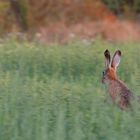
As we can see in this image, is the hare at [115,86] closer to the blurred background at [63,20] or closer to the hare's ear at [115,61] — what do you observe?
the hare's ear at [115,61]

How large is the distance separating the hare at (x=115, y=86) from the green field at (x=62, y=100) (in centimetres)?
10

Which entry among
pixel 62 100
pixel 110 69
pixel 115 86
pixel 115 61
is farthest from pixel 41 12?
pixel 62 100

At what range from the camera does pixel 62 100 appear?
6891 mm

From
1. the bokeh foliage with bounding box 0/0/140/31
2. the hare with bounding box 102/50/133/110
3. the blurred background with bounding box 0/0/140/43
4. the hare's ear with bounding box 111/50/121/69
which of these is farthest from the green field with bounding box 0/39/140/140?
the bokeh foliage with bounding box 0/0/140/31

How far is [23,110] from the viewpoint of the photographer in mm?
6543

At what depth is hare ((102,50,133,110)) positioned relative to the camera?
6.89 metres

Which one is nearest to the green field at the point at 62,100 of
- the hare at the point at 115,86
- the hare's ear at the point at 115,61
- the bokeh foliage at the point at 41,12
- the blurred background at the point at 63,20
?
the hare at the point at 115,86

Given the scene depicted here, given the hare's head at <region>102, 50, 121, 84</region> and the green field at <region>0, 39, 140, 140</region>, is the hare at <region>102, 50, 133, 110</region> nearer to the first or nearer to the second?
the hare's head at <region>102, 50, 121, 84</region>

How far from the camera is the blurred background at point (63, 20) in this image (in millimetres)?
17453

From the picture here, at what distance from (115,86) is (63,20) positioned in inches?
436

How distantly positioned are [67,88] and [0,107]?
0.90 meters

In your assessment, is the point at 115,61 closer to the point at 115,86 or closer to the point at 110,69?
the point at 110,69

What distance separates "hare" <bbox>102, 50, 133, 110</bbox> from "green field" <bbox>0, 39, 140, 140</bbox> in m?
0.10

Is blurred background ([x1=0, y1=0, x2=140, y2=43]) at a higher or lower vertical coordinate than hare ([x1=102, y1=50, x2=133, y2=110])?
higher
